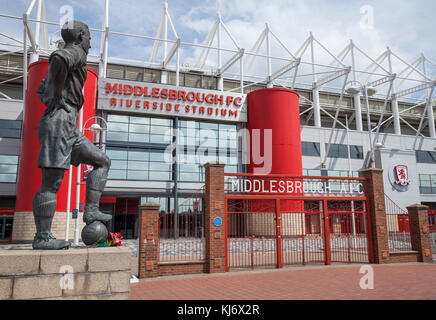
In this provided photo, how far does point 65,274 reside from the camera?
166 inches

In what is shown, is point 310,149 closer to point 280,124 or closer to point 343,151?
point 343,151

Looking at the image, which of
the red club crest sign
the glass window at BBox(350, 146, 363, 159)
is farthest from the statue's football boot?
the red club crest sign

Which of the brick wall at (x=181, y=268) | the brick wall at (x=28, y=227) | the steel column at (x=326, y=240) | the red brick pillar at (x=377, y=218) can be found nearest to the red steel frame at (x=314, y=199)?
the steel column at (x=326, y=240)

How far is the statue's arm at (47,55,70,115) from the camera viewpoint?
14.6ft

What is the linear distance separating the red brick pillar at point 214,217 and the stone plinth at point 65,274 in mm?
7175

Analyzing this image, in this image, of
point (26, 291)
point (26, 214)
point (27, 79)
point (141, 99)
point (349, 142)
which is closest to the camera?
point (26, 291)

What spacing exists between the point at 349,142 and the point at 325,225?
22.2 m

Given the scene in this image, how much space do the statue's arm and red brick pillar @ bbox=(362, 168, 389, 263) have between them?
42.2 feet

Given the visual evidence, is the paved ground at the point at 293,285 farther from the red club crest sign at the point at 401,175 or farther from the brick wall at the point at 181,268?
the red club crest sign at the point at 401,175

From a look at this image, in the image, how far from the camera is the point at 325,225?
13.5m

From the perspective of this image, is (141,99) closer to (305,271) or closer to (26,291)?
(305,271)

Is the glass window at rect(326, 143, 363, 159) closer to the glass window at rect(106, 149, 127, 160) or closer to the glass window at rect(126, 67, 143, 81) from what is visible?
the glass window at rect(106, 149, 127, 160)


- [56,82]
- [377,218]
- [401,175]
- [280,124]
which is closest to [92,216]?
[56,82]
